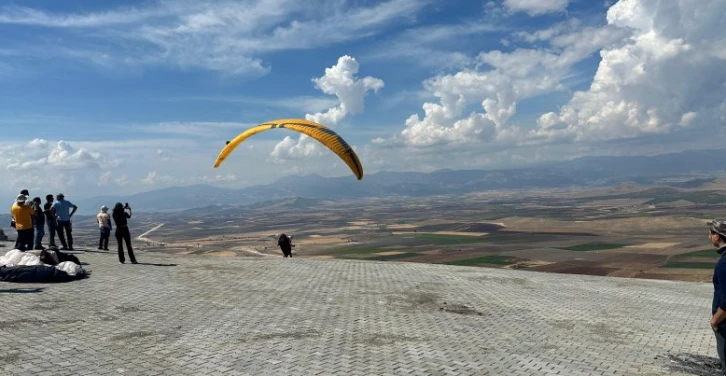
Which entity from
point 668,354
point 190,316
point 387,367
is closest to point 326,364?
point 387,367

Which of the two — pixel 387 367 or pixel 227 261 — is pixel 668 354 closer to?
pixel 387 367

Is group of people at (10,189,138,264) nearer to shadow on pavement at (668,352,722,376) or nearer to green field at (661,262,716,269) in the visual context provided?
shadow on pavement at (668,352,722,376)

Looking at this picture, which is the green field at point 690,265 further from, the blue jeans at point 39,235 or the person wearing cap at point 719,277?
the blue jeans at point 39,235

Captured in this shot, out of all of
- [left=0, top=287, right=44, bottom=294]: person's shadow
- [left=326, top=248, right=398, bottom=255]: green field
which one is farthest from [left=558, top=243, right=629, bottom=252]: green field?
[left=0, top=287, right=44, bottom=294]: person's shadow

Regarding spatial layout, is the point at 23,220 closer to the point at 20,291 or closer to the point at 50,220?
the point at 50,220

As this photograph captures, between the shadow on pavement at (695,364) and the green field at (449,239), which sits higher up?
the shadow on pavement at (695,364)

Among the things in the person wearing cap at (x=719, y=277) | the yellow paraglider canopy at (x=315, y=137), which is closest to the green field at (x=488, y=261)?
the yellow paraglider canopy at (x=315, y=137)
